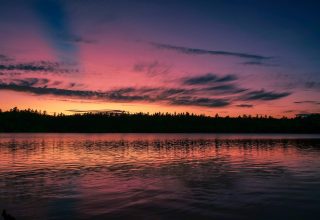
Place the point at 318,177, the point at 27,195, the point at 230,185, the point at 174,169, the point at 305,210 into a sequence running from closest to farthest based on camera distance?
the point at 305,210 → the point at 27,195 → the point at 230,185 → the point at 318,177 → the point at 174,169

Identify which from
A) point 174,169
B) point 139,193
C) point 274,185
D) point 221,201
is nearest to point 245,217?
point 221,201

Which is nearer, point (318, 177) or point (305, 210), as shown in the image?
point (305, 210)

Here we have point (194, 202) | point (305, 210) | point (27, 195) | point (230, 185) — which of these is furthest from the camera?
point (230, 185)

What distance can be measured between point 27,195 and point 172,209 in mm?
11726

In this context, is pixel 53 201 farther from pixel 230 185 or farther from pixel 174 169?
pixel 174 169

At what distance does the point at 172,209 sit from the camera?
23.2 metres

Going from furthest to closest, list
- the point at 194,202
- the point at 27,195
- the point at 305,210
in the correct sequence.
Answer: the point at 27,195 → the point at 194,202 → the point at 305,210

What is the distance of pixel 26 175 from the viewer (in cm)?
3928

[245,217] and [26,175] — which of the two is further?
[26,175]

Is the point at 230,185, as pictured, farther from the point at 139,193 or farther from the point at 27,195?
the point at 27,195

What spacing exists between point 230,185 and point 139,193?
352 inches

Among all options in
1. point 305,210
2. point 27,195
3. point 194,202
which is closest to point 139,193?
point 194,202

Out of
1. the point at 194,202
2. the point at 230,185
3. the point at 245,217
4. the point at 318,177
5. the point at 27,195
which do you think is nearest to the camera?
the point at 245,217

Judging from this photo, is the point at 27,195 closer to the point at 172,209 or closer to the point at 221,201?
the point at 172,209
